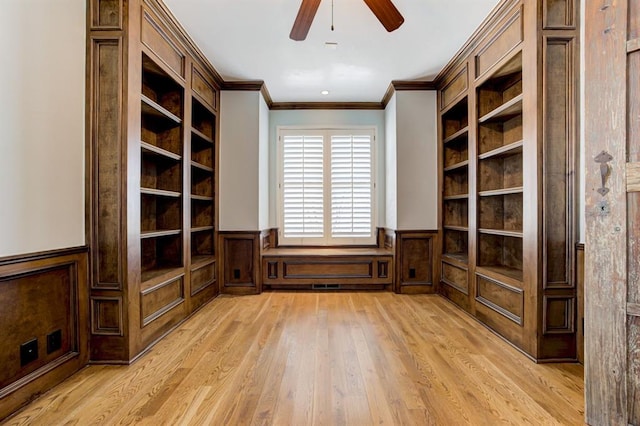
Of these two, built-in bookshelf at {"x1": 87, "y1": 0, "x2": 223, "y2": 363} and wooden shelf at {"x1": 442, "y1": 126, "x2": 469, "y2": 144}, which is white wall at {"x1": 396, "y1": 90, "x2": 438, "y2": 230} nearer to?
wooden shelf at {"x1": 442, "y1": 126, "x2": 469, "y2": 144}

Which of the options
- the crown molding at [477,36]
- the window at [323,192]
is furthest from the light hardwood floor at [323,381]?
the crown molding at [477,36]

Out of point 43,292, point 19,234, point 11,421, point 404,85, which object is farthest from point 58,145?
point 404,85

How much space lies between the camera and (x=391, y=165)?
16.9 ft

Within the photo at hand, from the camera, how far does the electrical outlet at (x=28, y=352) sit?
6.80 ft

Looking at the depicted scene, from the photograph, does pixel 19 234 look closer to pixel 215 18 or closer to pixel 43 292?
pixel 43 292

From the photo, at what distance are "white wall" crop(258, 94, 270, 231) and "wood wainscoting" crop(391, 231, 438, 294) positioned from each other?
1.93 meters

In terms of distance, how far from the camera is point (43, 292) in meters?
2.24

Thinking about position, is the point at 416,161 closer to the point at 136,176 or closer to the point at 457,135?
the point at 457,135

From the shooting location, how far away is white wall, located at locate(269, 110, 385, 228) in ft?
18.4

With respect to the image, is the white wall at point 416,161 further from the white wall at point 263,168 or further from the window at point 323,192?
the white wall at point 263,168

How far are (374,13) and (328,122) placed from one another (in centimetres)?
313

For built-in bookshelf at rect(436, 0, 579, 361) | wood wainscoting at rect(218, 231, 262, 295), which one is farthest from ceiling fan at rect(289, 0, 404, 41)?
wood wainscoting at rect(218, 231, 262, 295)

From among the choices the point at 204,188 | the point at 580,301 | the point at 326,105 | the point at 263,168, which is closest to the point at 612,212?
the point at 580,301

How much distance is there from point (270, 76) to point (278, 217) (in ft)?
6.98
